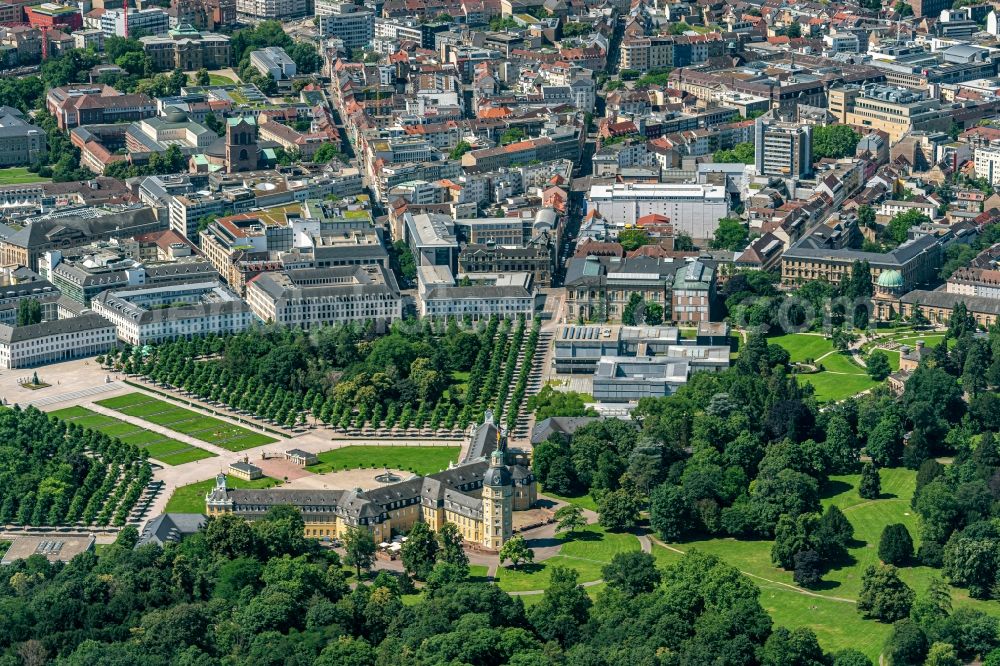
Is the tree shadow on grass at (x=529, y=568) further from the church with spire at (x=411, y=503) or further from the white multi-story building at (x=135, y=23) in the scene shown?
the white multi-story building at (x=135, y=23)

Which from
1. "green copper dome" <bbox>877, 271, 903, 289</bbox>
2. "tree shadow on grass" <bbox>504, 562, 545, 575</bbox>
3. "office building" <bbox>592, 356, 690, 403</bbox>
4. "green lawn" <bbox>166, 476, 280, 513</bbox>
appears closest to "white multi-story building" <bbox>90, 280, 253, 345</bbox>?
"green lawn" <bbox>166, 476, 280, 513</bbox>

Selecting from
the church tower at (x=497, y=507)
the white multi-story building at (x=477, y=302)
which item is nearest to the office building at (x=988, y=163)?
the white multi-story building at (x=477, y=302)

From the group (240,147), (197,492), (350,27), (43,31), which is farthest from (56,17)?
(197,492)

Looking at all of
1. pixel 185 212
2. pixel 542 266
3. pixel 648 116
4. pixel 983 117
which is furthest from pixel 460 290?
pixel 983 117

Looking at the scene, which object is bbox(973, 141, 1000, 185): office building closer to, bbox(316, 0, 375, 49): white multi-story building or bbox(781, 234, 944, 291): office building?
bbox(781, 234, 944, 291): office building

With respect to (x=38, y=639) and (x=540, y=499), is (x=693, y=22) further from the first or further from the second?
(x=38, y=639)

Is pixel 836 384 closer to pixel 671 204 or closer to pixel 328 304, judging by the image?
pixel 671 204
